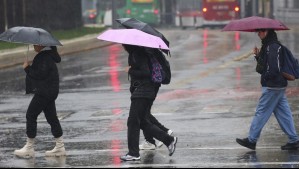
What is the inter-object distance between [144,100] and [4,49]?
810 inches

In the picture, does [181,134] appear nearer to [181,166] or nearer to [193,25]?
[181,166]

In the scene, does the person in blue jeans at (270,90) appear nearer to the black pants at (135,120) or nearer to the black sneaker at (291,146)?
the black sneaker at (291,146)

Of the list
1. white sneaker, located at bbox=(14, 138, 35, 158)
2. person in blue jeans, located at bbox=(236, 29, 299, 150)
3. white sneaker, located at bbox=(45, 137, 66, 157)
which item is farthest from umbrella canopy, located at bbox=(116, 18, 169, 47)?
white sneaker, located at bbox=(14, 138, 35, 158)

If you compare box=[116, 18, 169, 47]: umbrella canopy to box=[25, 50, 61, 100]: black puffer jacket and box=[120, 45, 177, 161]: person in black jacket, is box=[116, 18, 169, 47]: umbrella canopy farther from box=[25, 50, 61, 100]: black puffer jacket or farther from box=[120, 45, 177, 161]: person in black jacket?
box=[25, 50, 61, 100]: black puffer jacket

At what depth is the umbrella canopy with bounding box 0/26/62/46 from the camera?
11.8m

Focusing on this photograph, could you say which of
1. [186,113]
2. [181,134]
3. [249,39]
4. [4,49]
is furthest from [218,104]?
[249,39]

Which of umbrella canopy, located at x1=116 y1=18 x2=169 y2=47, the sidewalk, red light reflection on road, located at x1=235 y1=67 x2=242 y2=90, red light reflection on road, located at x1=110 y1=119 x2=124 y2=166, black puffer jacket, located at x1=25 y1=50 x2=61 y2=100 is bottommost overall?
the sidewalk

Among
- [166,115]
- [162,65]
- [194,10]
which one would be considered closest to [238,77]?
[166,115]

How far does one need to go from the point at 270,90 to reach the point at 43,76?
114 inches

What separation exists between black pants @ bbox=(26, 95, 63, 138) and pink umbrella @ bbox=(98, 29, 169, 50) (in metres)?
1.26

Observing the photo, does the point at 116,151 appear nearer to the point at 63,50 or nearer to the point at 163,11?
the point at 63,50

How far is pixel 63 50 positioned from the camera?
33500 mm

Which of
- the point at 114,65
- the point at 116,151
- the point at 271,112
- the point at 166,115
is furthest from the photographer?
the point at 114,65

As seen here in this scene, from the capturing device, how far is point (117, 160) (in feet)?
37.9
